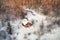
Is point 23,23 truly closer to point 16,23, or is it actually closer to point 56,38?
point 16,23

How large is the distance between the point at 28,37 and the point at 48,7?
395 millimetres

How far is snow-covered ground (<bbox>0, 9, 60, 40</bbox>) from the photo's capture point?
5.86ft

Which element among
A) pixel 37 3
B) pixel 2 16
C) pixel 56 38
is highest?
pixel 37 3

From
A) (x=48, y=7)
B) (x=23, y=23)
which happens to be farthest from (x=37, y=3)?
(x=23, y=23)

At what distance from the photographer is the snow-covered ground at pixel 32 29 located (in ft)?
5.86

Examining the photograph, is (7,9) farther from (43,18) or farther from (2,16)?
(43,18)

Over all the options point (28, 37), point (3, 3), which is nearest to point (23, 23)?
point (28, 37)

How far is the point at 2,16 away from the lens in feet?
5.89

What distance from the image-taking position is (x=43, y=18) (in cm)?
179

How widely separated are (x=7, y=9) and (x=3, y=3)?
0.26ft

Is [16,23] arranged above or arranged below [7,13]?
below

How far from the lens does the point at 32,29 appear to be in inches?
70.6

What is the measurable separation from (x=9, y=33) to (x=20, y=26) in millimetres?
143

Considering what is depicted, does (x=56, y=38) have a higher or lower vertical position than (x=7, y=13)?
lower
